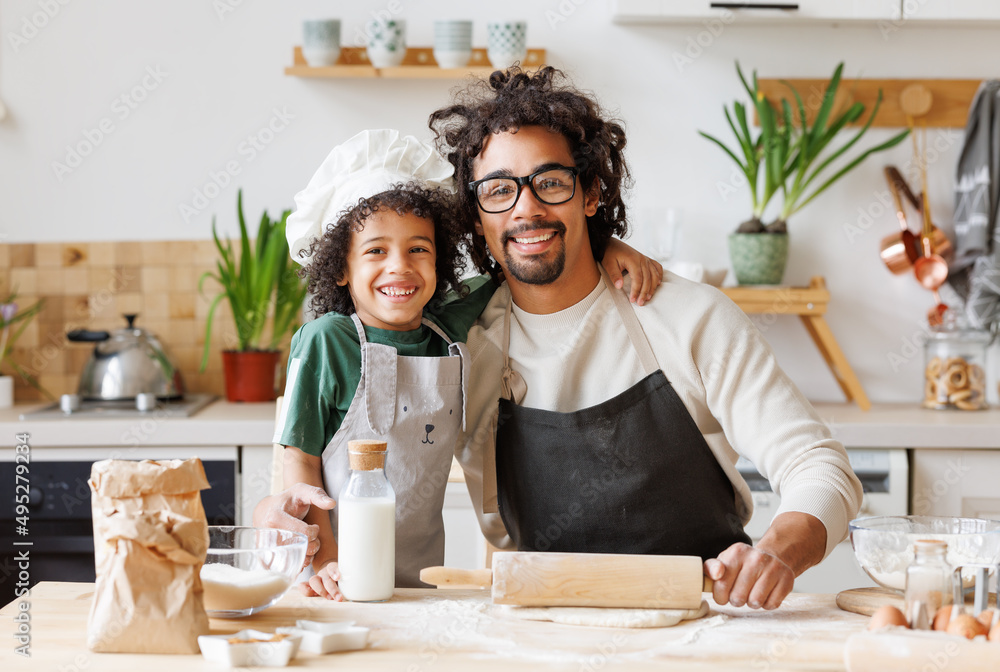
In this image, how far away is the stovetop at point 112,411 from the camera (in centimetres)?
236

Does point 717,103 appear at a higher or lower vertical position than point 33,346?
higher

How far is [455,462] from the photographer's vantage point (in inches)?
66.4

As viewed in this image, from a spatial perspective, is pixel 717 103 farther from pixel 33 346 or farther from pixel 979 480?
pixel 33 346

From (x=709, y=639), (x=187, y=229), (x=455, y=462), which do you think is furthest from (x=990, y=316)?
(x=187, y=229)

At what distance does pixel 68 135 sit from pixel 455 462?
186cm

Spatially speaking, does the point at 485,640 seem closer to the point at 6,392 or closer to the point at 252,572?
the point at 252,572

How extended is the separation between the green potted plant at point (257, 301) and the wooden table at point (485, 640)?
59.7 inches

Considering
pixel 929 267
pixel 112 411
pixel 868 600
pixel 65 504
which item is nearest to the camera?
pixel 868 600

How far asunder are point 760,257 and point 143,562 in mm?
2113

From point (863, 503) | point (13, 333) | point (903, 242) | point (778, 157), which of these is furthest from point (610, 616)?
point (13, 333)

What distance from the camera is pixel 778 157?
2.63 m

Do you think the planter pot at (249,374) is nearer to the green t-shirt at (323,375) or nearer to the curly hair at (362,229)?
the curly hair at (362,229)

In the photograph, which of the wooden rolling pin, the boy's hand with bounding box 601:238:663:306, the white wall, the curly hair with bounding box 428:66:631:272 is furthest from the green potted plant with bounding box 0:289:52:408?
the wooden rolling pin

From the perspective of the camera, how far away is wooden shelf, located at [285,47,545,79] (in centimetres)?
265
